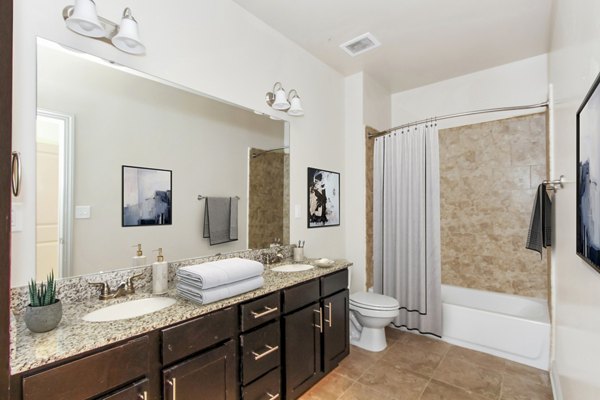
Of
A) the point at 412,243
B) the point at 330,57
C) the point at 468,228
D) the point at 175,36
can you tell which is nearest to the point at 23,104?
the point at 175,36

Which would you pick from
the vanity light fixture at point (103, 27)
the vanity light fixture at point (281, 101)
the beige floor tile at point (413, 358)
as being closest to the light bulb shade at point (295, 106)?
the vanity light fixture at point (281, 101)

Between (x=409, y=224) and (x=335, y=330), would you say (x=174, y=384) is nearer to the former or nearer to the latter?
(x=335, y=330)

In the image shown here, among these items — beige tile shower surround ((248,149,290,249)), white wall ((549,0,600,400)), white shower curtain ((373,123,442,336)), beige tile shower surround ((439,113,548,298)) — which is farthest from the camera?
beige tile shower surround ((439,113,548,298))

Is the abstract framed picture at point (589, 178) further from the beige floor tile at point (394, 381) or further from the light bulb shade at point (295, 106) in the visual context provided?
the light bulb shade at point (295, 106)

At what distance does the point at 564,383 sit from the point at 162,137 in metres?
2.68

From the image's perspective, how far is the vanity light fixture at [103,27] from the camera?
4.10 ft

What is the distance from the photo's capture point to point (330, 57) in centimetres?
280

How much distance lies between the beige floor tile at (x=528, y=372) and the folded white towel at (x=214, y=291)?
219 centimetres

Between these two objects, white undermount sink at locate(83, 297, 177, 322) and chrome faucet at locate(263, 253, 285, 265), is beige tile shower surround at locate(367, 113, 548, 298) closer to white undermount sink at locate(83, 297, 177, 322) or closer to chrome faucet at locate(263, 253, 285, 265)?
chrome faucet at locate(263, 253, 285, 265)

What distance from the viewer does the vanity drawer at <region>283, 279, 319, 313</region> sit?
179 cm

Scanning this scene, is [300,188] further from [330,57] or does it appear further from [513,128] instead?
[513,128]

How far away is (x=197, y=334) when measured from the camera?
4.25 feet

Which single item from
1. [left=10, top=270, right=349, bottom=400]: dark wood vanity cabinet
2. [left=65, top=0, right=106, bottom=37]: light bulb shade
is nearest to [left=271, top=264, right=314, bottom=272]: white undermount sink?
[left=10, top=270, right=349, bottom=400]: dark wood vanity cabinet

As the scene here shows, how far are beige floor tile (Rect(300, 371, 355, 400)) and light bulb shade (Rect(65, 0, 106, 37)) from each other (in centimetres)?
238
